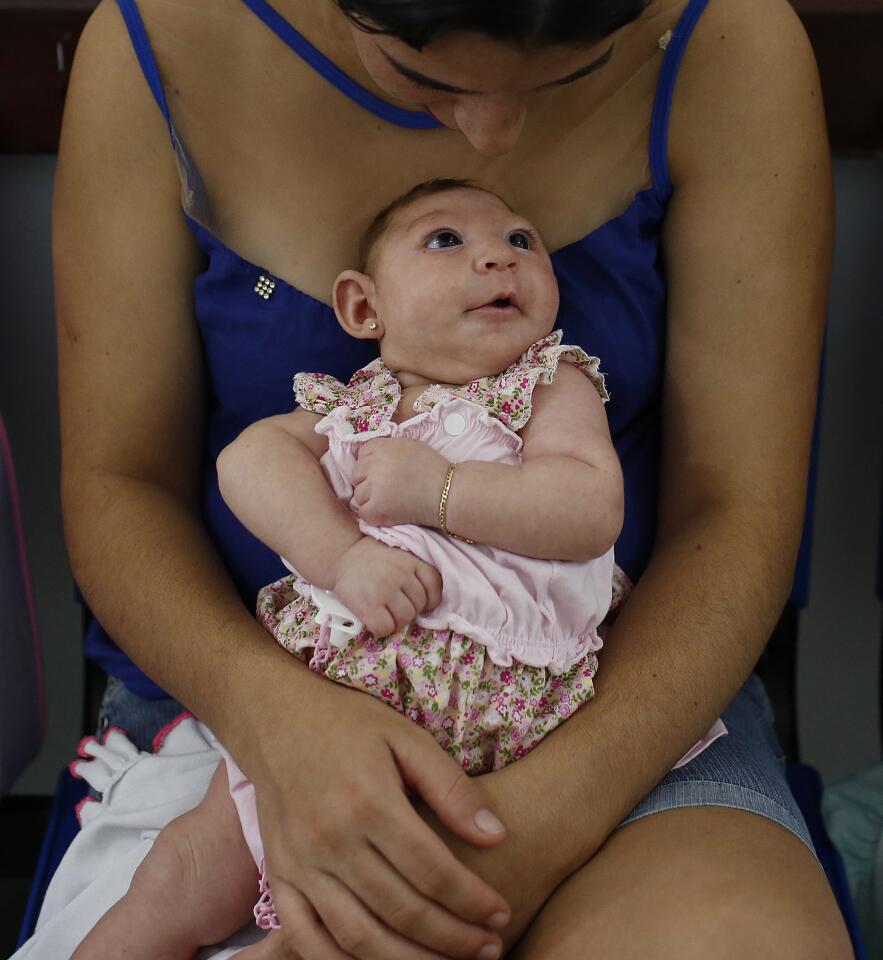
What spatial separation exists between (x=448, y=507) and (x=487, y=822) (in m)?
0.30

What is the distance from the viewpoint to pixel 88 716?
5.79 feet

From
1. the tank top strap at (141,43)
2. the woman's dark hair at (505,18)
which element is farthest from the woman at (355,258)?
the woman's dark hair at (505,18)

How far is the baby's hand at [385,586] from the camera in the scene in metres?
1.11

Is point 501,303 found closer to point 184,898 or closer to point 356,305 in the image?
point 356,305

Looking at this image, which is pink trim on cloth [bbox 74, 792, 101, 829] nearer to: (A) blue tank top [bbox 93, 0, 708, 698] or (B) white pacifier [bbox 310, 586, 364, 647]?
(A) blue tank top [bbox 93, 0, 708, 698]

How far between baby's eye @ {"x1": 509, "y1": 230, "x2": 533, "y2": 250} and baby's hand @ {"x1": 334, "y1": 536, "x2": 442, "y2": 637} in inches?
15.3

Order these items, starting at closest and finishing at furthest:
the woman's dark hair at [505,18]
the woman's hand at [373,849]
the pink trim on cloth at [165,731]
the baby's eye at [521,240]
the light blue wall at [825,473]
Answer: the woman's dark hair at [505,18], the woman's hand at [373,849], the baby's eye at [521,240], the pink trim on cloth at [165,731], the light blue wall at [825,473]

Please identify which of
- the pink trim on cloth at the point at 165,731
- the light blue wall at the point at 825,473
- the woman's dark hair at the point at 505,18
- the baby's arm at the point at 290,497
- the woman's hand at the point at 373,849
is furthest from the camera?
the light blue wall at the point at 825,473

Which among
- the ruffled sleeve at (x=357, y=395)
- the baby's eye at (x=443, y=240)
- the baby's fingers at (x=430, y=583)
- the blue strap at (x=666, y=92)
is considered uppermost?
the blue strap at (x=666, y=92)

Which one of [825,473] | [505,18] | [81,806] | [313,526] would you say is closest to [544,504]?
[313,526]

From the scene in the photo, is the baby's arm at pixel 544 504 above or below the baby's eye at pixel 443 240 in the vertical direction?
below

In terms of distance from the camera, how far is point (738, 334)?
1396 millimetres

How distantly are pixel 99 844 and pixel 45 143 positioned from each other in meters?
1.06

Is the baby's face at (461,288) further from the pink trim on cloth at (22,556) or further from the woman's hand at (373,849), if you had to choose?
the pink trim on cloth at (22,556)
